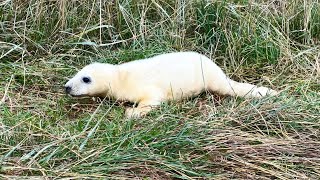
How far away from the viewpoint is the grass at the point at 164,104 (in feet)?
10.1

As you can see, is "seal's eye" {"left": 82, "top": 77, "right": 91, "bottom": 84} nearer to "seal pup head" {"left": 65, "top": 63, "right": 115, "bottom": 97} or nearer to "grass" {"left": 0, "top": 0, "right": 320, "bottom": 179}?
"seal pup head" {"left": 65, "top": 63, "right": 115, "bottom": 97}

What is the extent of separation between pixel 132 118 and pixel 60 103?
2.01 feet

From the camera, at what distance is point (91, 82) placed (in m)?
3.98

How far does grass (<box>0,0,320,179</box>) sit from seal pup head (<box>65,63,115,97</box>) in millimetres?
83

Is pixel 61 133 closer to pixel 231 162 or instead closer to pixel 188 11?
pixel 231 162

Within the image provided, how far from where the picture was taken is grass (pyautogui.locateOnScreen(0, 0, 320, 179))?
309cm

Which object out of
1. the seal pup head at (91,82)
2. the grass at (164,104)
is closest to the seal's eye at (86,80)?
the seal pup head at (91,82)

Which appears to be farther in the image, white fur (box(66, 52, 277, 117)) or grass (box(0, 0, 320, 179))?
white fur (box(66, 52, 277, 117))

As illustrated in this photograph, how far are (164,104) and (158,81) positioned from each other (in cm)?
22

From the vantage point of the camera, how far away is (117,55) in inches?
180

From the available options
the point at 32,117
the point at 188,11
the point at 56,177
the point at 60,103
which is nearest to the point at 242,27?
the point at 188,11

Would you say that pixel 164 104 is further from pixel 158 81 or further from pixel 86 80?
pixel 86 80

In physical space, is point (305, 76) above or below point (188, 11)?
below

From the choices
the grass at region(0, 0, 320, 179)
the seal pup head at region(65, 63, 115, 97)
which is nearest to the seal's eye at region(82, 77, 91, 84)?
the seal pup head at region(65, 63, 115, 97)
